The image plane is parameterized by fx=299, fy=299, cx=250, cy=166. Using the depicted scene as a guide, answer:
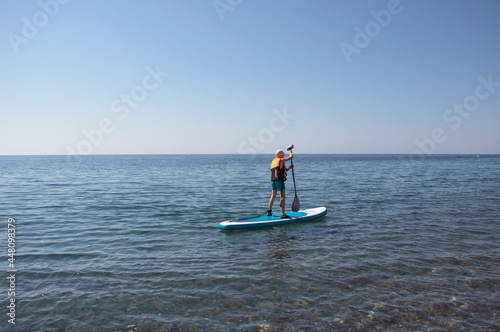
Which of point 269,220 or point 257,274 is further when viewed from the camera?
point 269,220

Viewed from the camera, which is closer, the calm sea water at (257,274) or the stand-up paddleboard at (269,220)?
the calm sea water at (257,274)

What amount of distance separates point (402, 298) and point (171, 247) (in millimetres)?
6203

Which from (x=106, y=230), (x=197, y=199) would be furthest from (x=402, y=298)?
(x=197, y=199)

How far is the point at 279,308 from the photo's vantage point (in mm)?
5441

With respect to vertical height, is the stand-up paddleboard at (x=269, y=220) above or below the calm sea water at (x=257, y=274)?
above

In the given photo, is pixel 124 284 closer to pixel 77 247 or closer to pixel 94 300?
pixel 94 300

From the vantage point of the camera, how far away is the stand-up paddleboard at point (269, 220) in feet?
35.7

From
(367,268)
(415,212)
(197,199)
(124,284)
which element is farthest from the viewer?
(197,199)

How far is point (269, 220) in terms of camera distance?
38.4 ft

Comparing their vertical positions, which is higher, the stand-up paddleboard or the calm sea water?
the stand-up paddleboard

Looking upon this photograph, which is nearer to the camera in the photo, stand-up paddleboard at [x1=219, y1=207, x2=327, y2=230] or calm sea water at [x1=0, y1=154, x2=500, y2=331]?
calm sea water at [x1=0, y1=154, x2=500, y2=331]

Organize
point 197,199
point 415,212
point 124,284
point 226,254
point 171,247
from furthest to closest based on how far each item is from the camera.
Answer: point 197,199 < point 415,212 < point 171,247 < point 226,254 < point 124,284

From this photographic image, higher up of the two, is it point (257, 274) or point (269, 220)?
point (269, 220)

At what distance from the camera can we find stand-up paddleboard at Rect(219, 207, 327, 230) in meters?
10.9
